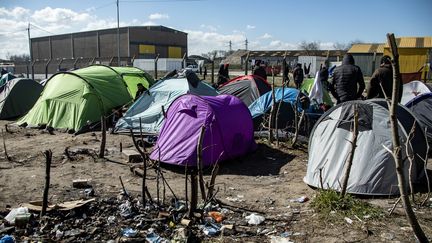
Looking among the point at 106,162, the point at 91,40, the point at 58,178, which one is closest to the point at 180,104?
the point at 106,162

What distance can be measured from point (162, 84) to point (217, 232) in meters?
7.50

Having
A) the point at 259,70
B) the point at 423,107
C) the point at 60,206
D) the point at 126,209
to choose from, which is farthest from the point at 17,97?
the point at 423,107

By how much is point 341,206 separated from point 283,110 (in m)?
4.77

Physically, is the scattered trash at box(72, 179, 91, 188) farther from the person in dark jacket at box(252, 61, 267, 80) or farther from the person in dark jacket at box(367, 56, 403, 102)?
the person in dark jacket at box(252, 61, 267, 80)

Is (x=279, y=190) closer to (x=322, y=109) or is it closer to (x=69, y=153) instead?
(x=322, y=109)

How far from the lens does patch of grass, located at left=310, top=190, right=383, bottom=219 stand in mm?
5000

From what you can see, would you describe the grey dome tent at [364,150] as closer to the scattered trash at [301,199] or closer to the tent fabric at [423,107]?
the scattered trash at [301,199]

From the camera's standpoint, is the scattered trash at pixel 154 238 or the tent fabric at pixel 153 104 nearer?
the scattered trash at pixel 154 238

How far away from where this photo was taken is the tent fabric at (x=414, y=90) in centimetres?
903

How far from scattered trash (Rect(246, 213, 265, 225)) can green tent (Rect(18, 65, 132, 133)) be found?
730 centimetres

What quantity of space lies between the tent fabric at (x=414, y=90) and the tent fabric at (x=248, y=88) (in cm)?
403

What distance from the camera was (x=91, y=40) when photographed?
2282 inches

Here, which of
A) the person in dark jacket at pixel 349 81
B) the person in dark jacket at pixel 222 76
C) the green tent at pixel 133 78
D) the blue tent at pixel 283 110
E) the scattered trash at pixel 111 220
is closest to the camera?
the scattered trash at pixel 111 220

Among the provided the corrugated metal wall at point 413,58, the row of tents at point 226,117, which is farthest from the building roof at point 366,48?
the row of tents at point 226,117
